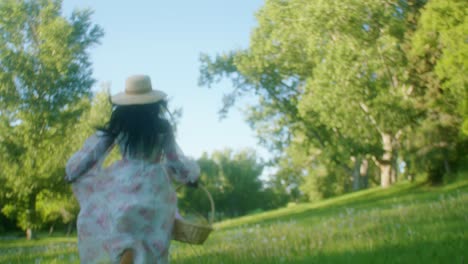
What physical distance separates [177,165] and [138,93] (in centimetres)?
70

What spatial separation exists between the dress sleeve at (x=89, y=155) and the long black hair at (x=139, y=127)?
0.08 metres

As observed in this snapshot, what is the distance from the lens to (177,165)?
182 inches

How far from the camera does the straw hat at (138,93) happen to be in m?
4.60

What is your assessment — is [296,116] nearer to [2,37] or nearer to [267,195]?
[2,37]

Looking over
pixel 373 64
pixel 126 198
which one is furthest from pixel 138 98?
pixel 373 64

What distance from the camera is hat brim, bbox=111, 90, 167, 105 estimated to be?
15.0 ft

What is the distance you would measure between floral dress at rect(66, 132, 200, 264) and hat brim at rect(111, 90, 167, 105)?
0.31 m

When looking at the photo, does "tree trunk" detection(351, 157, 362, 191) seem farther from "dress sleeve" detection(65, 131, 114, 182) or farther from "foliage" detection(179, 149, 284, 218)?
"dress sleeve" detection(65, 131, 114, 182)

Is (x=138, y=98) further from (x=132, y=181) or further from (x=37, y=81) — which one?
(x=37, y=81)

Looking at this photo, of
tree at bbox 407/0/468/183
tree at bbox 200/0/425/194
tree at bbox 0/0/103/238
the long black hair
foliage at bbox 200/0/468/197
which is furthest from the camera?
tree at bbox 0/0/103/238

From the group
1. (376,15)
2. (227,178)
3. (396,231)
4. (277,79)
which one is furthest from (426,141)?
(227,178)

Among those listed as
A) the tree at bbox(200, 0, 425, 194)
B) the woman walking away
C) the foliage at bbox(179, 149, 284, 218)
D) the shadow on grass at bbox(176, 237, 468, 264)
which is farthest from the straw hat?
the foliage at bbox(179, 149, 284, 218)

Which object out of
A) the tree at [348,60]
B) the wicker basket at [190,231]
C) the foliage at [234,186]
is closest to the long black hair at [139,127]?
the wicker basket at [190,231]

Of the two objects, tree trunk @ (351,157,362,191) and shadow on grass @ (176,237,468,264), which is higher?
shadow on grass @ (176,237,468,264)
